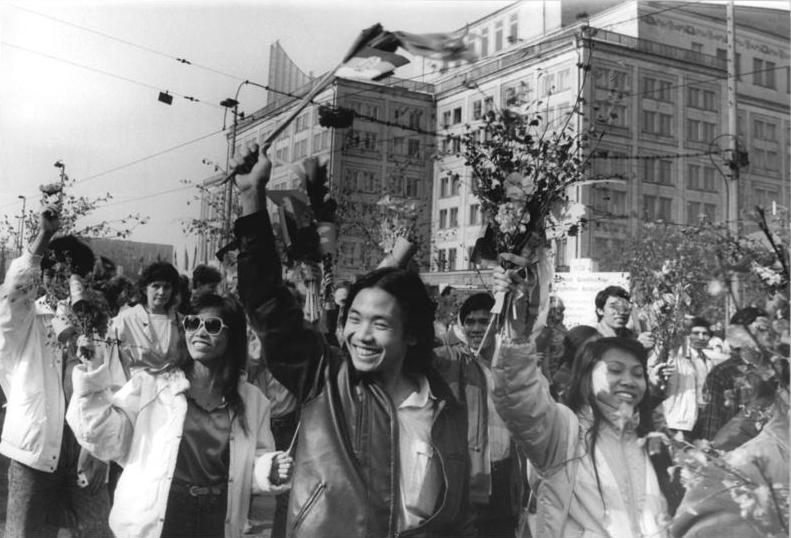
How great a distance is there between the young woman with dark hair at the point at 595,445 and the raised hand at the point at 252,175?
949 mm

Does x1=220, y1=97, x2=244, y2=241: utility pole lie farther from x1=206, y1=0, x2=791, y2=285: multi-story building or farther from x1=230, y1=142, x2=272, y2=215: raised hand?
x1=230, y1=142, x2=272, y2=215: raised hand

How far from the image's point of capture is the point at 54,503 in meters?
3.77

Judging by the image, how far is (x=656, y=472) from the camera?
10.2 feet

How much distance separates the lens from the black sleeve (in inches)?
117

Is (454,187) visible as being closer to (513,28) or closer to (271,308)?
(513,28)

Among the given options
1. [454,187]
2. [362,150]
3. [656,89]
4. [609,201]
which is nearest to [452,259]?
[454,187]

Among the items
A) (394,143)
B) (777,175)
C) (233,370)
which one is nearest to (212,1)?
(394,143)

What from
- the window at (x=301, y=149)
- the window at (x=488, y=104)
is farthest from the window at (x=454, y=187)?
the window at (x=301, y=149)

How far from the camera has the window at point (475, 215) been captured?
3.66 metres

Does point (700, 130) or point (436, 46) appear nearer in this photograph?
point (436, 46)

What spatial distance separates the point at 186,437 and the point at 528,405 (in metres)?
1.25

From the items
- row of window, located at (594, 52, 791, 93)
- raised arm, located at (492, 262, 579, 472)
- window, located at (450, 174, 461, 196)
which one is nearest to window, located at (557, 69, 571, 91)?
row of window, located at (594, 52, 791, 93)

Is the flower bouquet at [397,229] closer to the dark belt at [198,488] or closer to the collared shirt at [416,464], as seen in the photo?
the collared shirt at [416,464]

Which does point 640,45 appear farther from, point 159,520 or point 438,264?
point 159,520
